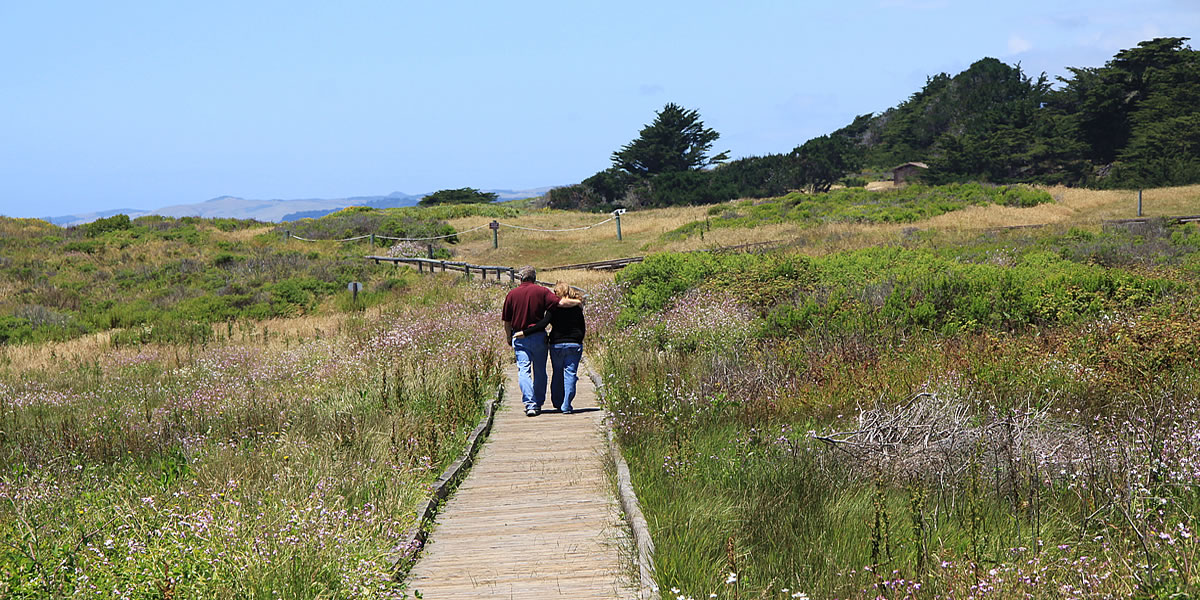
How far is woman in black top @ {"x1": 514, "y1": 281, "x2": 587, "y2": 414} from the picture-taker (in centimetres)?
1069

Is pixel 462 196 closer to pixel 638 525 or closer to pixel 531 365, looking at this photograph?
pixel 531 365

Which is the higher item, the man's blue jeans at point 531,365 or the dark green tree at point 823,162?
the dark green tree at point 823,162

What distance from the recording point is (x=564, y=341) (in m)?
→ 10.8

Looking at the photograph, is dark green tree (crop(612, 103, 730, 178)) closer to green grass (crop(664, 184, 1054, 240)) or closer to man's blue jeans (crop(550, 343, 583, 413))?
green grass (crop(664, 184, 1054, 240))

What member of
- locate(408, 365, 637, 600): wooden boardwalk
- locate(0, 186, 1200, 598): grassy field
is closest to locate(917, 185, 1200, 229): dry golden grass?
locate(0, 186, 1200, 598): grassy field

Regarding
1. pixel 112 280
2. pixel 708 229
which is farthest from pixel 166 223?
pixel 708 229

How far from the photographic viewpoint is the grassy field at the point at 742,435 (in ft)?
16.9

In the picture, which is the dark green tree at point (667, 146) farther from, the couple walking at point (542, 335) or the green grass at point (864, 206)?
the couple walking at point (542, 335)

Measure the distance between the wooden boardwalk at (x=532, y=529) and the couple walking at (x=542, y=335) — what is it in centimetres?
114

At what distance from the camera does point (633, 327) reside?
15609 millimetres

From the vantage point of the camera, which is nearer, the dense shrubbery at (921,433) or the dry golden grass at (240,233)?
the dense shrubbery at (921,433)

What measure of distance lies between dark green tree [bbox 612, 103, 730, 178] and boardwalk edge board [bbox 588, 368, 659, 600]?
70152 millimetres

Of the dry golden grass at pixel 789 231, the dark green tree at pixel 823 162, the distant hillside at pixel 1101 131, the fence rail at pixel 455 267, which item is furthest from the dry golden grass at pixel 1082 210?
the dark green tree at pixel 823 162

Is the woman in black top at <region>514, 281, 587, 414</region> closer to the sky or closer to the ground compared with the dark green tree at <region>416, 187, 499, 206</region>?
closer to the ground
